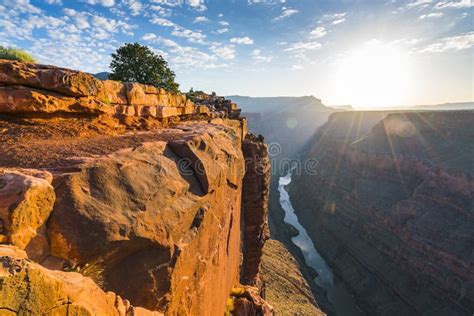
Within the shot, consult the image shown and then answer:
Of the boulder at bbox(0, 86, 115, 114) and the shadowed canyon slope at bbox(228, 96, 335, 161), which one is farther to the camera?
the shadowed canyon slope at bbox(228, 96, 335, 161)

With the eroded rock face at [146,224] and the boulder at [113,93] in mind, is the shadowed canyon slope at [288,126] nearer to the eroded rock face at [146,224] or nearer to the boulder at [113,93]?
the boulder at [113,93]

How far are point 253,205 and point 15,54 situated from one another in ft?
51.4

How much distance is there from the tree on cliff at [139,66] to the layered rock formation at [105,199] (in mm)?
13915

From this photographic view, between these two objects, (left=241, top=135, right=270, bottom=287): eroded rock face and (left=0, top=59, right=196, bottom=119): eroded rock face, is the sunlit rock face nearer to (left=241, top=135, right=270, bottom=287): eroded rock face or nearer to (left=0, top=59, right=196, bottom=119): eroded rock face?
(left=241, top=135, right=270, bottom=287): eroded rock face

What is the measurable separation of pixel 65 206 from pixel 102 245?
0.81 metres

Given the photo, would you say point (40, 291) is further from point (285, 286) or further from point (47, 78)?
point (285, 286)

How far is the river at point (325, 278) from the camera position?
34406 millimetres

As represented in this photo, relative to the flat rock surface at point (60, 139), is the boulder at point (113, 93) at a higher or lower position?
higher

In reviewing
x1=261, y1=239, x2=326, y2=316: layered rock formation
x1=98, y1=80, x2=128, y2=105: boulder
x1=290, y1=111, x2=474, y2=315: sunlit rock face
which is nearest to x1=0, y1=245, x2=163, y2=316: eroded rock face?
x1=98, y1=80, x2=128, y2=105: boulder

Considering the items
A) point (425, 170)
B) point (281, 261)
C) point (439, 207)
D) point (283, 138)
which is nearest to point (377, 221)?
point (439, 207)

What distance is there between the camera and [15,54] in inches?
421

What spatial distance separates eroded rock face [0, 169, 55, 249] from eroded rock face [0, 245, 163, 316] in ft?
1.46

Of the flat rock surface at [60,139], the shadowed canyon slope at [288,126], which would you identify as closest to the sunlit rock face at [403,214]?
the flat rock surface at [60,139]

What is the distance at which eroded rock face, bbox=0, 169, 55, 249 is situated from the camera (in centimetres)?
325
